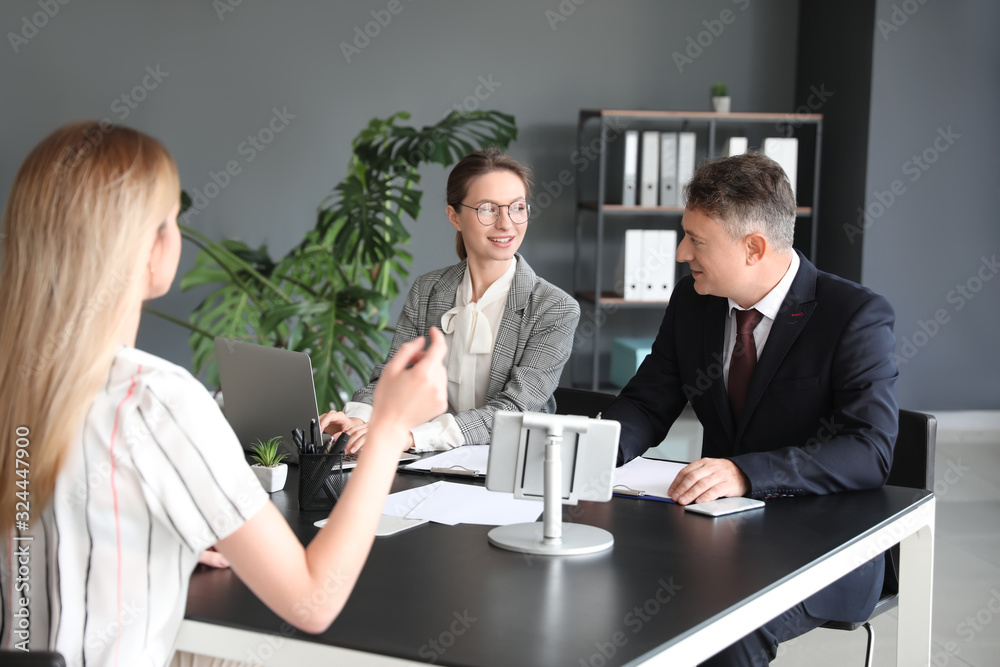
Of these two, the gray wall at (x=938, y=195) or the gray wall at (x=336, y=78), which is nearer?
the gray wall at (x=336, y=78)

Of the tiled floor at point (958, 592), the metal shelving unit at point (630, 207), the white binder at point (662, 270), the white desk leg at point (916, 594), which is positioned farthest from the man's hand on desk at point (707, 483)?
the white binder at point (662, 270)

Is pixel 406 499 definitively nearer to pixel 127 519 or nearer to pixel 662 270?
pixel 127 519

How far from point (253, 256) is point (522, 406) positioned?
2.63 m

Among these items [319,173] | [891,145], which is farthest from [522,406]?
[891,145]

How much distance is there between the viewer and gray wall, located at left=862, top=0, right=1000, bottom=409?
16.4 ft

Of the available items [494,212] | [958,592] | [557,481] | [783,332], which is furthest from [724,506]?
[958,592]

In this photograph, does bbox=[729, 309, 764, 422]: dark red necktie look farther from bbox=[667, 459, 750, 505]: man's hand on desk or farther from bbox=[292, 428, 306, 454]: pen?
bbox=[292, 428, 306, 454]: pen

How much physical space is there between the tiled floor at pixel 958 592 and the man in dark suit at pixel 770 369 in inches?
36.4

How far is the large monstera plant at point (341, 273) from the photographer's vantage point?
3.62m

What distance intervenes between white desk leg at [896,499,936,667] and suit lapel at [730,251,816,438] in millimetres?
403

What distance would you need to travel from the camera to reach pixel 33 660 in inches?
37.3

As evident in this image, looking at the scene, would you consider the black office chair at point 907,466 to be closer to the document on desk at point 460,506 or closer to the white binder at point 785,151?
the document on desk at point 460,506

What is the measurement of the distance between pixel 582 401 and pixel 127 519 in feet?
5.29

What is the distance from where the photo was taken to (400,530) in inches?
59.8
